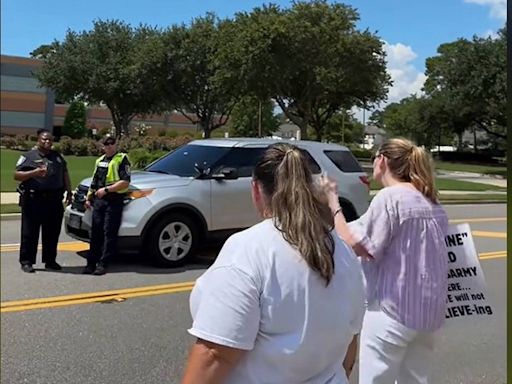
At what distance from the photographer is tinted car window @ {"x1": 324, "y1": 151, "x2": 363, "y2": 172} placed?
360 inches

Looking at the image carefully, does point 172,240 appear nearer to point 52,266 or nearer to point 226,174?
point 226,174

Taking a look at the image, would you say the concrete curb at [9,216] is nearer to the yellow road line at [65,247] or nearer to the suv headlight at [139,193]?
the yellow road line at [65,247]

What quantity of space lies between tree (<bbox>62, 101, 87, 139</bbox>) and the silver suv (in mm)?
2592

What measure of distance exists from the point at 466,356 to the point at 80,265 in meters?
4.99

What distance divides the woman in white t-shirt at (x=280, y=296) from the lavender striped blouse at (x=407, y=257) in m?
1.02

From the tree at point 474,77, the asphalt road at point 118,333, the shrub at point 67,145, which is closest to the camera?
the asphalt road at point 118,333

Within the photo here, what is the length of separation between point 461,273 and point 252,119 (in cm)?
593

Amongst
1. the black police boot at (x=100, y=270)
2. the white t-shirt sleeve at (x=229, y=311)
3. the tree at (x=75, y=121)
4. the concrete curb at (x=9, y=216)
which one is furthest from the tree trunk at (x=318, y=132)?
the white t-shirt sleeve at (x=229, y=311)

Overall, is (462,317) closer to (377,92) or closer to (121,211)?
(121,211)

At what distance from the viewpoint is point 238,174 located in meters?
8.38

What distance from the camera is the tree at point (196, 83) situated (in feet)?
27.8

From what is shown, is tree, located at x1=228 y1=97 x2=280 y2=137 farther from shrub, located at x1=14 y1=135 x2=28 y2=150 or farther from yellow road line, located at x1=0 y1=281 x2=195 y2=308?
shrub, located at x1=14 y1=135 x2=28 y2=150

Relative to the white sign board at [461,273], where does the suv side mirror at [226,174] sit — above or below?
above

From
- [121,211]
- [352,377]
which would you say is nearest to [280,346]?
[352,377]
